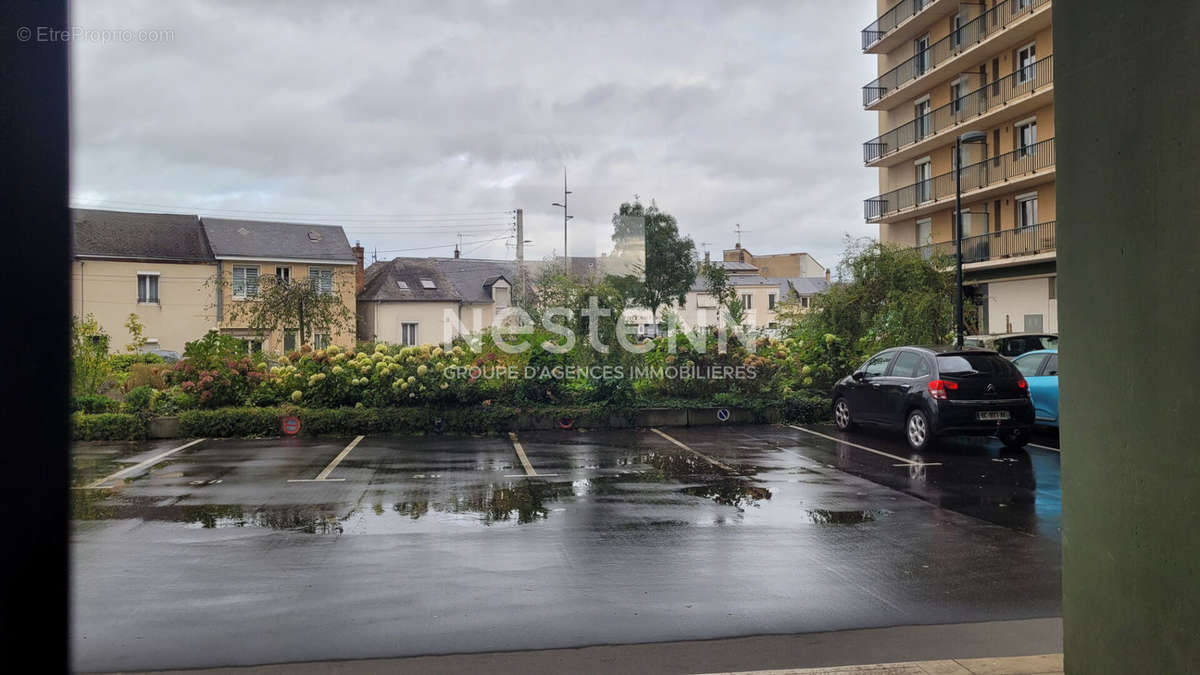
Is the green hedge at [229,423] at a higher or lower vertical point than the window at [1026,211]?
lower

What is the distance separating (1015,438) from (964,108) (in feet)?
89.2

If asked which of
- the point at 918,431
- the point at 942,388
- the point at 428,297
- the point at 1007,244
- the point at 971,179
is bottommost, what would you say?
the point at 918,431

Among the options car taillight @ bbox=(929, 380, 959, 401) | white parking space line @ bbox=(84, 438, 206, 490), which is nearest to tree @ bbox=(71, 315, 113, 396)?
white parking space line @ bbox=(84, 438, 206, 490)

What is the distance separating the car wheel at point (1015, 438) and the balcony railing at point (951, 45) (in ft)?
74.0

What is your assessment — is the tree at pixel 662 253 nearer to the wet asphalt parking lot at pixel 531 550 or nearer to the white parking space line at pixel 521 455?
the white parking space line at pixel 521 455

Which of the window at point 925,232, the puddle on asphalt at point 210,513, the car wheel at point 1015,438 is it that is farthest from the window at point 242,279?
the car wheel at point 1015,438

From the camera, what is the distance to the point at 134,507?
29.0 ft

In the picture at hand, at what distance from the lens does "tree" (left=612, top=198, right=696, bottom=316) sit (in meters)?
47.5

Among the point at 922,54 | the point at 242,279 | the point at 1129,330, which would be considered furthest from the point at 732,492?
the point at 242,279

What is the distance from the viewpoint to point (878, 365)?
14.7 meters

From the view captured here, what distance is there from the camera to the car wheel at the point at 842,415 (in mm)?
15477

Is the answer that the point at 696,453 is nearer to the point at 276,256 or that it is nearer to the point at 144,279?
the point at 276,256

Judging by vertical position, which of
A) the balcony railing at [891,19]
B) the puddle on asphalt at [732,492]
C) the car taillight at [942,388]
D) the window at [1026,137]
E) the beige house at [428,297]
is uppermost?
the balcony railing at [891,19]

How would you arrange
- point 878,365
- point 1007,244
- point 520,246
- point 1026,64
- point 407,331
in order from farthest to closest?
point 407,331 < point 520,246 < point 1007,244 < point 1026,64 < point 878,365
